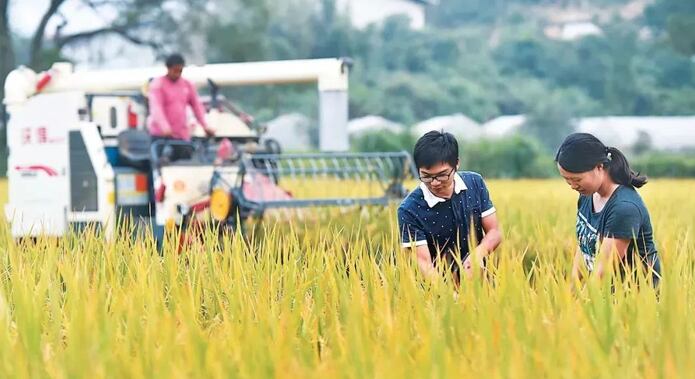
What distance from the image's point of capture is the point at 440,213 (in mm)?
4113

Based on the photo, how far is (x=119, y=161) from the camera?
8.19 metres

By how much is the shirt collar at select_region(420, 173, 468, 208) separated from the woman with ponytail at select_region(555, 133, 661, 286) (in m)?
0.45

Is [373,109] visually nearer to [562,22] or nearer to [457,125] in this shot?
[457,125]

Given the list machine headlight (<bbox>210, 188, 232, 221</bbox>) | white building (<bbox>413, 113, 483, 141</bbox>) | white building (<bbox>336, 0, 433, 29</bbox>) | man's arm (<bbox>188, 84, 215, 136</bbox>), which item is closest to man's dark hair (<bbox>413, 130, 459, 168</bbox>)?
machine headlight (<bbox>210, 188, 232, 221</bbox>)

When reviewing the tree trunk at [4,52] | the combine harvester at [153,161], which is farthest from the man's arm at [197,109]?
the tree trunk at [4,52]

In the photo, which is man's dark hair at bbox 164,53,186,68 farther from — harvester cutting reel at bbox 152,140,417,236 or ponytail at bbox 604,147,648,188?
ponytail at bbox 604,147,648,188

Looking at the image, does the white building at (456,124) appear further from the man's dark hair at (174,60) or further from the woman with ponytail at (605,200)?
the woman with ponytail at (605,200)

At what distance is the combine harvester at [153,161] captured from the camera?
759 centimetres

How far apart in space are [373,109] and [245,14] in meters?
8.98

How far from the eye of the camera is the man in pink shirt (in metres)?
7.91

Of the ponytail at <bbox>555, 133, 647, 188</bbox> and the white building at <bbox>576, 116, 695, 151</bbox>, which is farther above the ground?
the white building at <bbox>576, 116, 695, 151</bbox>

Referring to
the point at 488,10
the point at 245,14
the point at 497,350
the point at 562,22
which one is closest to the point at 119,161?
the point at 497,350

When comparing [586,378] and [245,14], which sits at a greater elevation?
[245,14]

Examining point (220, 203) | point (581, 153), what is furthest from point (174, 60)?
point (581, 153)
